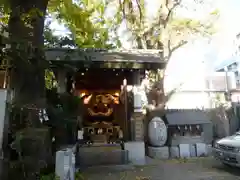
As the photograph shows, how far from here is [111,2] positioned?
12.9 metres

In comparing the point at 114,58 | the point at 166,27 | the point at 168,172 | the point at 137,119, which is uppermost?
the point at 166,27

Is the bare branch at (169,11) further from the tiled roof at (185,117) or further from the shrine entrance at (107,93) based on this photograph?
the tiled roof at (185,117)

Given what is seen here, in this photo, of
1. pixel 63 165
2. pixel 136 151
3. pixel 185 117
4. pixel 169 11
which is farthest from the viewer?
pixel 169 11

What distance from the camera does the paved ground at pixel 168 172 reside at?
7.04m

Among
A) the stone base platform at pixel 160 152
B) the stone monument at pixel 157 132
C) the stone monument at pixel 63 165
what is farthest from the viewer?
the stone monument at pixel 157 132

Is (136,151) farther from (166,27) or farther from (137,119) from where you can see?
(166,27)

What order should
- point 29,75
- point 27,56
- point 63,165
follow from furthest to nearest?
point 63,165
point 29,75
point 27,56

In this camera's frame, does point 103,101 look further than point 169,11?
No

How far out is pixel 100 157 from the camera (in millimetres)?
8742

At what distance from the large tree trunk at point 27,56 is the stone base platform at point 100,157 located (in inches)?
153

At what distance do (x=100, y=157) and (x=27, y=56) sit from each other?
5.02 metres

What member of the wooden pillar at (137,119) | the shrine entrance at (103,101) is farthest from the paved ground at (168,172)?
the shrine entrance at (103,101)

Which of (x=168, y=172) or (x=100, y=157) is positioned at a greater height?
(x=100, y=157)

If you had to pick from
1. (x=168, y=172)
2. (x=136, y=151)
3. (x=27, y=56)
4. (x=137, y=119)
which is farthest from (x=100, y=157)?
(x=27, y=56)
